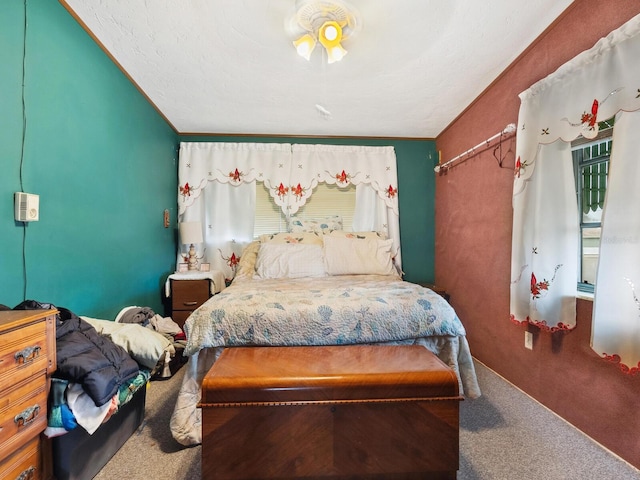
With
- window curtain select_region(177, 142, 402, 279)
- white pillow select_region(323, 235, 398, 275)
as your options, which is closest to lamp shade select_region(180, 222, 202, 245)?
window curtain select_region(177, 142, 402, 279)

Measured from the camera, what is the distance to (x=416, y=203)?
3.61 metres

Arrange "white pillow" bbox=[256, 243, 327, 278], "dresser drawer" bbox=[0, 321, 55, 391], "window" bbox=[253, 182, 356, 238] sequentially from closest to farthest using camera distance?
1. "dresser drawer" bbox=[0, 321, 55, 391]
2. "white pillow" bbox=[256, 243, 327, 278]
3. "window" bbox=[253, 182, 356, 238]

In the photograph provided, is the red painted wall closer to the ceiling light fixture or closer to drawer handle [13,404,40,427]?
the ceiling light fixture

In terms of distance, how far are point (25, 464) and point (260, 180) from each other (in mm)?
2854

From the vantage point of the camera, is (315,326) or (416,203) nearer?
(315,326)

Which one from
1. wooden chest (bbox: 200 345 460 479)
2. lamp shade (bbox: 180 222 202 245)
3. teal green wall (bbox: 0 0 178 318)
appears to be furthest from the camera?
lamp shade (bbox: 180 222 202 245)

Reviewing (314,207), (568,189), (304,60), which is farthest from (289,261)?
(568,189)

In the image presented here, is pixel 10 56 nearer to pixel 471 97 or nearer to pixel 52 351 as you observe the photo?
pixel 52 351

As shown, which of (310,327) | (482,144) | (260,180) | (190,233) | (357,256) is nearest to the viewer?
(310,327)

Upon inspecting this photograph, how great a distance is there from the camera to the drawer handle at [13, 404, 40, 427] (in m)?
0.95

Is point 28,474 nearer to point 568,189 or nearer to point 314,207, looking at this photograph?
point 568,189

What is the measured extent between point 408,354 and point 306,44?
1.75 metres

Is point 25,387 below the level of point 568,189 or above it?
below

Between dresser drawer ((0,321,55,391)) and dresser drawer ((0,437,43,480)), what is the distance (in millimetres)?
Answer: 269
